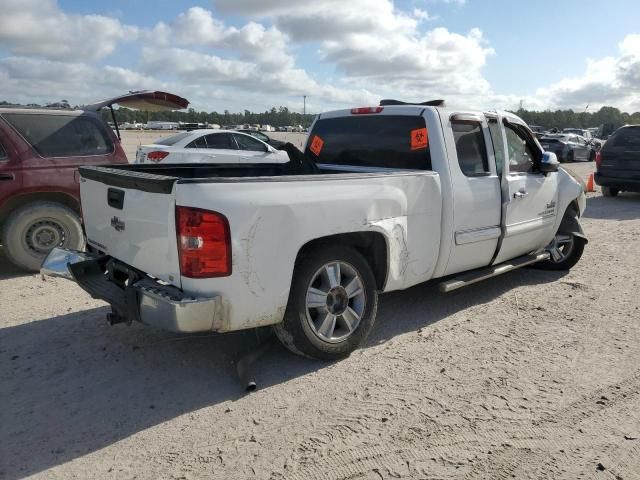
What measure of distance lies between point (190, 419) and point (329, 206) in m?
1.59

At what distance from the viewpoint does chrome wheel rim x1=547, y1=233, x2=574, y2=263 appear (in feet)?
19.8

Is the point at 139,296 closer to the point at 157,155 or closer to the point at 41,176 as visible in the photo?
the point at 41,176

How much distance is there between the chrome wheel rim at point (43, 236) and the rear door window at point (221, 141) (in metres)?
5.52

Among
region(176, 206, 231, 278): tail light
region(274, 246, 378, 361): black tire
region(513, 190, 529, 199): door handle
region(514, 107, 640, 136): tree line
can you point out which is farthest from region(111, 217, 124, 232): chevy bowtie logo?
region(514, 107, 640, 136): tree line

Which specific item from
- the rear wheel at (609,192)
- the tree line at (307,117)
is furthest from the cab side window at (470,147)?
the tree line at (307,117)

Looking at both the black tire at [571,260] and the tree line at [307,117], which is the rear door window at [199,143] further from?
the tree line at [307,117]

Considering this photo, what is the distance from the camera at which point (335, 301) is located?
3789mm

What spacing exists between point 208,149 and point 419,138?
7.54 meters

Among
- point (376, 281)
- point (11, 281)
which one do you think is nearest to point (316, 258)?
point (376, 281)

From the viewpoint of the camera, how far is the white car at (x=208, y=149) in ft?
34.3

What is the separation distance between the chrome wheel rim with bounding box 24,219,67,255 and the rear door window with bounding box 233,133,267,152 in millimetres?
6266

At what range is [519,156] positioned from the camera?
5355 mm

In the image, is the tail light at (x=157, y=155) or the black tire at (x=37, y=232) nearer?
the black tire at (x=37, y=232)

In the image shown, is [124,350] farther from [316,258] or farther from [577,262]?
[577,262]
